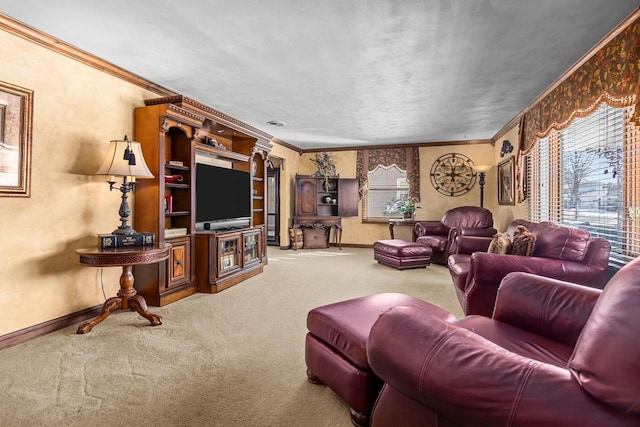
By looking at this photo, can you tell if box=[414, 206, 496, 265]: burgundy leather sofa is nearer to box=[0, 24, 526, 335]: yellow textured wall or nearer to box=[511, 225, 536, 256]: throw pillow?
box=[511, 225, 536, 256]: throw pillow

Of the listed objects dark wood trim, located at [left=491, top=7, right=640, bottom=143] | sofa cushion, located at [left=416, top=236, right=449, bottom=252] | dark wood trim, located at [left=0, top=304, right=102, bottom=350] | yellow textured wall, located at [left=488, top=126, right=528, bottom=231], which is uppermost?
dark wood trim, located at [left=491, top=7, right=640, bottom=143]

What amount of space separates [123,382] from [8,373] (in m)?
0.76

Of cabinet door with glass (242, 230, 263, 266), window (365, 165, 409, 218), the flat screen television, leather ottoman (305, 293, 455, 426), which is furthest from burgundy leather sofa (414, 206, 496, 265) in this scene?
leather ottoman (305, 293, 455, 426)

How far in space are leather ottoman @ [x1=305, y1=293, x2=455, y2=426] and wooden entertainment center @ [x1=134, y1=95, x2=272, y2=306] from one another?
2.15m

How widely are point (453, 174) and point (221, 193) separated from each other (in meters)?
4.82

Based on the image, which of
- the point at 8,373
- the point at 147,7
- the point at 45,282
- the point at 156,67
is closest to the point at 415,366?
the point at 8,373

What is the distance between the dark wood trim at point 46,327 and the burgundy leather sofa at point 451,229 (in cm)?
458

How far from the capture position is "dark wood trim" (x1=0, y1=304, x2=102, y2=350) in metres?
2.45

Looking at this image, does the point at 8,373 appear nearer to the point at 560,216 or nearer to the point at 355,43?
the point at 355,43

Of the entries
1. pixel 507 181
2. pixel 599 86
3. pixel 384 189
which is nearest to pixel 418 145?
pixel 384 189

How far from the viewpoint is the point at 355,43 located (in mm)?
2727

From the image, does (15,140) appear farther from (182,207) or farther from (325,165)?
(325,165)

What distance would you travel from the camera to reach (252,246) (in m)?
4.84

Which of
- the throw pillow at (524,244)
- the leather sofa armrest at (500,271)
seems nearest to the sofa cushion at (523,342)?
the leather sofa armrest at (500,271)
